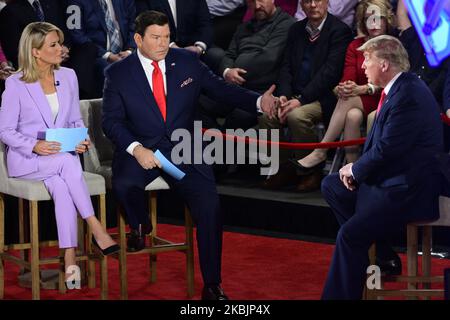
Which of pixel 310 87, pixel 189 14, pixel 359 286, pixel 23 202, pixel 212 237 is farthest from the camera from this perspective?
pixel 189 14

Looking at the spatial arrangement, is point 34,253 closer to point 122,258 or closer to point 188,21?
point 122,258

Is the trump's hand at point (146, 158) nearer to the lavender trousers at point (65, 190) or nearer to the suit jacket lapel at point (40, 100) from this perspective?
the lavender trousers at point (65, 190)

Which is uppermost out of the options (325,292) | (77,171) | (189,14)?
(189,14)

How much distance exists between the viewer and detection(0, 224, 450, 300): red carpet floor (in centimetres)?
637

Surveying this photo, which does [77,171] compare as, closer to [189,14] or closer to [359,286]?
[359,286]

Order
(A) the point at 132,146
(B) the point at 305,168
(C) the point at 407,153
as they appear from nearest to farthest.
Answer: (C) the point at 407,153 < (A) the point at 132,146 < (B) the point at 305,168

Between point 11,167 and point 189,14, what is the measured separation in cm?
294

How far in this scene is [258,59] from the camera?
8477mm

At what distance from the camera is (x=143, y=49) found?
20.7ft

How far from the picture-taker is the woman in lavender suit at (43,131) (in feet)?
20.1

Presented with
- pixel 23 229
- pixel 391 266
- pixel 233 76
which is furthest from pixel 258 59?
pixel 23 229

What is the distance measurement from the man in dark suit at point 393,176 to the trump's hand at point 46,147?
1.71m

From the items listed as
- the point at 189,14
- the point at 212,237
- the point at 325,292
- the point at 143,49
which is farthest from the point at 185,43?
the point at 325,292

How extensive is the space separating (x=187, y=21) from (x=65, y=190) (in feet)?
9.88
